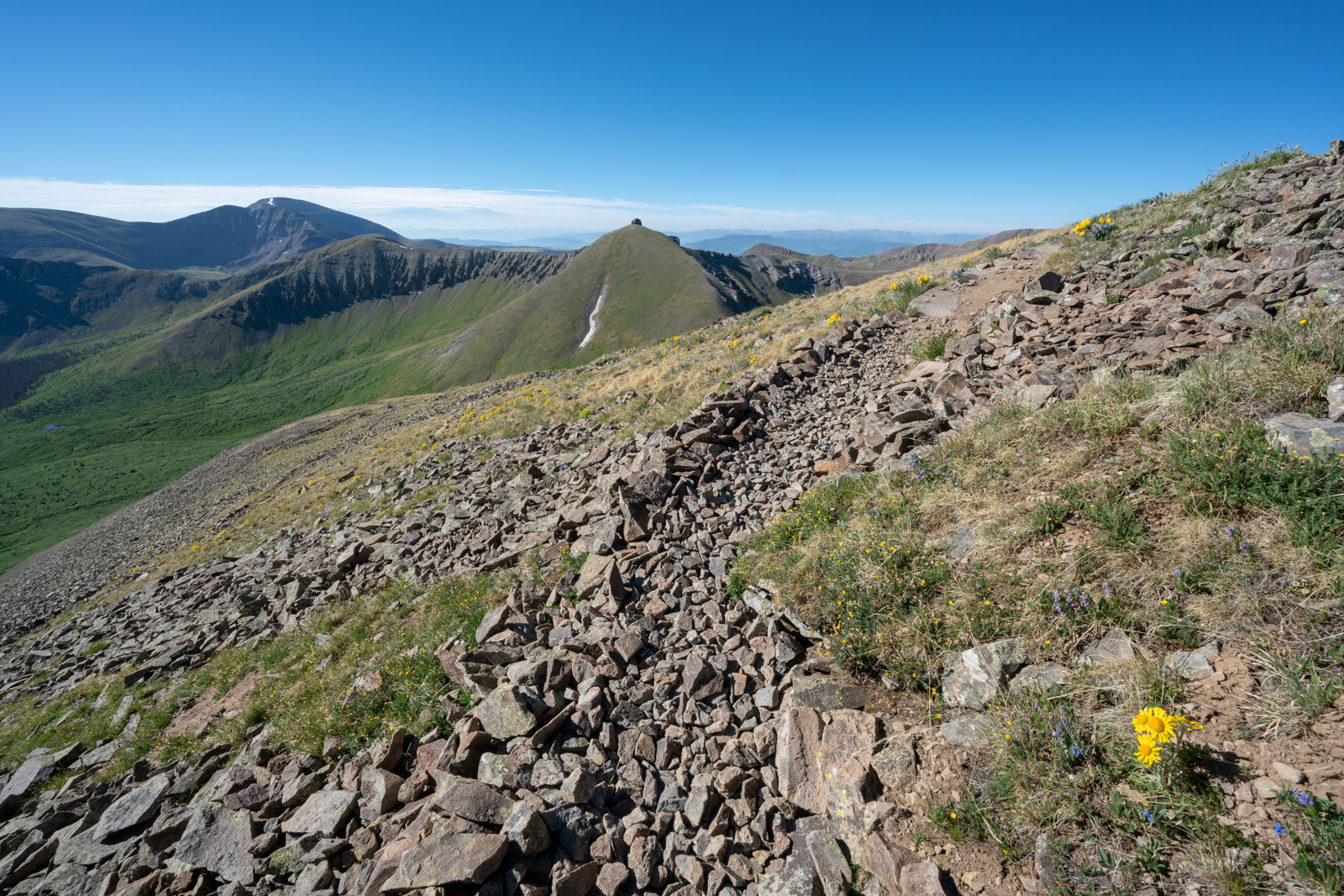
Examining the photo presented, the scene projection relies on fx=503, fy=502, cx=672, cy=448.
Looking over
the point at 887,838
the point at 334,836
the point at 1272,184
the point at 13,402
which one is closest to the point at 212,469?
the point at 334,836

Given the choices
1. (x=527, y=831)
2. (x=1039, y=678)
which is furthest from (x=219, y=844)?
(x=1039, y=678)

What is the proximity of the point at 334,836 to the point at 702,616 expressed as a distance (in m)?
5.00

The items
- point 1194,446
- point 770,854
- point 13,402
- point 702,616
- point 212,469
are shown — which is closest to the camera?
point 770,854

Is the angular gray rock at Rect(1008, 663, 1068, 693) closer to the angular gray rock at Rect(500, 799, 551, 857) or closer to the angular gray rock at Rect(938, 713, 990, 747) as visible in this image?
the angular gray rock at Rect(938, 713, 990, 747)

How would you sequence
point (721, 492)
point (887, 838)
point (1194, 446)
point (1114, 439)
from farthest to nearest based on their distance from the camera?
point (721, 492), point (1114, 439), point (1194, 446), point (887, 838)

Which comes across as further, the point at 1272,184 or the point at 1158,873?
the point at 1272,184

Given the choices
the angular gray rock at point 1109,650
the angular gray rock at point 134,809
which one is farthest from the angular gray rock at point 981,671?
the angular gray rock at point 134,809

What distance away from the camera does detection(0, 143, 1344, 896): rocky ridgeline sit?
4693mm

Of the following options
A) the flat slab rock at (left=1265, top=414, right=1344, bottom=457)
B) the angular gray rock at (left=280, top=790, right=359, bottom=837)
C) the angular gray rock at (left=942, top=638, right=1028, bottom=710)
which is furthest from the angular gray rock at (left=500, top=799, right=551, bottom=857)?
the flat slab rock at (left=1265, top=414, right=1344, bottom=457)

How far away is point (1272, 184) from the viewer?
A: 12.3 metres

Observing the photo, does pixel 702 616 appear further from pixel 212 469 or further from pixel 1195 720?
pixel 212 469

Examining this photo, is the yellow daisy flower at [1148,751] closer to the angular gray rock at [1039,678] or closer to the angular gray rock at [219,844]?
the angular gray rock at [1039,678]

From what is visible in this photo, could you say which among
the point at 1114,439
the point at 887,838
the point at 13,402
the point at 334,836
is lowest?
the point at 13,402

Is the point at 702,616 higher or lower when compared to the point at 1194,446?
lower
